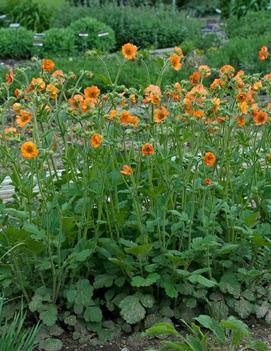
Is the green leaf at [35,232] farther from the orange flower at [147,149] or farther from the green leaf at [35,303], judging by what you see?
the orange flower at [147,149]

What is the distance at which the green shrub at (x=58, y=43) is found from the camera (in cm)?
912

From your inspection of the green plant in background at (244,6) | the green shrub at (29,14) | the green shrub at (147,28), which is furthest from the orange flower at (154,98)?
the green plant in background at (244,6)

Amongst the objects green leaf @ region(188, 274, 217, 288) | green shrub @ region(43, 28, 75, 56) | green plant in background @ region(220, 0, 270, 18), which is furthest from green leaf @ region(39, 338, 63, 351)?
green plant in background @ region(220, 0, 270, 18)

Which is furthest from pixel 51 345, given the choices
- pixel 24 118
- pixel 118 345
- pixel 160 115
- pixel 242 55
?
pixel 242 55

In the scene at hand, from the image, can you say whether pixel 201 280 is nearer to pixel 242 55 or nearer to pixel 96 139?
pixel 96 139

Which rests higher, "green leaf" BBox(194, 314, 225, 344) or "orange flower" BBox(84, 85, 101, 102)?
"orange flower" BBox(84, 85, 101, 102)

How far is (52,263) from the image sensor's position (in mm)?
2861

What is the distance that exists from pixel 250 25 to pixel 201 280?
7372 mm

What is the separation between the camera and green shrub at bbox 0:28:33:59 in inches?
375

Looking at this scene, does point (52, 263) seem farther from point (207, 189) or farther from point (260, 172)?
point (260, 172)

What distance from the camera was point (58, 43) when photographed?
360 inches

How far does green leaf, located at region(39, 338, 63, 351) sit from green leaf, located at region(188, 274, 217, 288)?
1.72ft

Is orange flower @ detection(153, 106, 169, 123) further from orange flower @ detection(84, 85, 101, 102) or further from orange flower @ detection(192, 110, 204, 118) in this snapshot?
orange flower @ detection(84, 85, 101, 102)

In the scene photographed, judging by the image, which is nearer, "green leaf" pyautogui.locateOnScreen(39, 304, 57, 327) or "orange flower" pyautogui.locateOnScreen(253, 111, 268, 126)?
"green leaf" pyautogui.locateOnScreen(39, 304, 57, 327)
